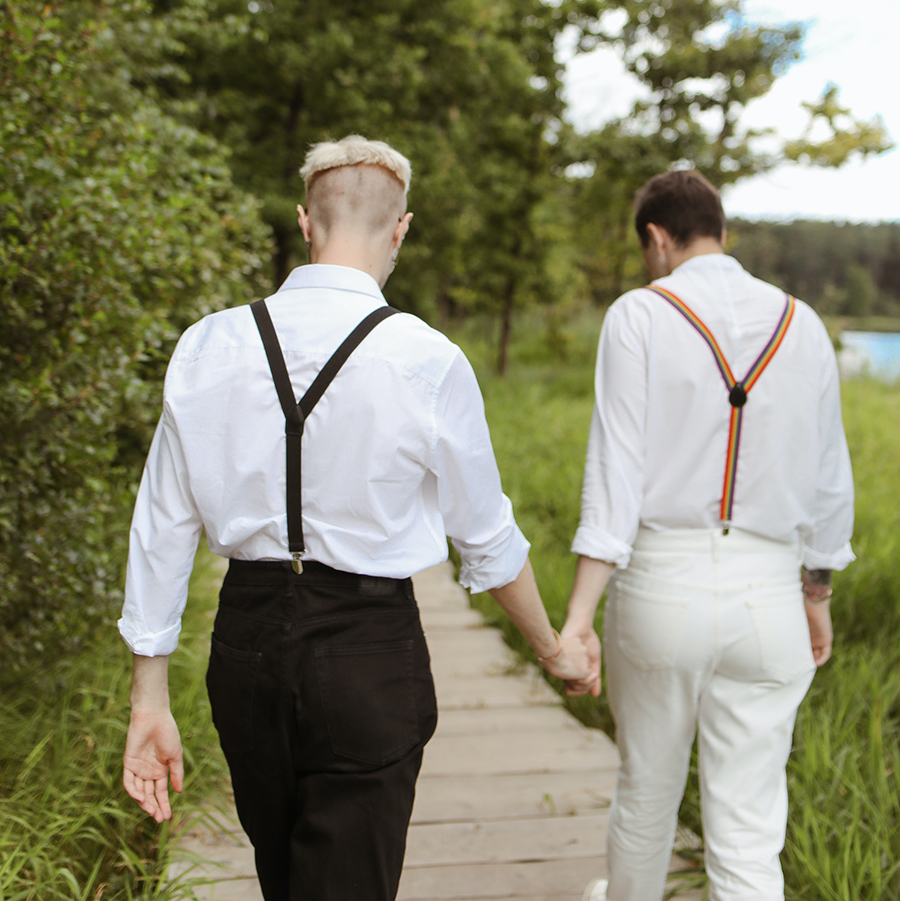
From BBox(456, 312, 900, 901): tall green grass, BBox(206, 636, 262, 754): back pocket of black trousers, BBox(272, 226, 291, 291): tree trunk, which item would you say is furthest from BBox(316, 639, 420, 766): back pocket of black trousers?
BBox(272, 226, 291, 291): tree trunk

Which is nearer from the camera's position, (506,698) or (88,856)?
(88,856)

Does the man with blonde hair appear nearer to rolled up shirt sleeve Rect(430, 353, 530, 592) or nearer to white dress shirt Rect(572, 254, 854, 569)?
rolled up shirt sleeve Rect(430, 353, 530, 592)

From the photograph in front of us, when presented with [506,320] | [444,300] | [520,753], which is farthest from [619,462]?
[444,300]

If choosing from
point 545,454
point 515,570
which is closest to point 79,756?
point 515,570

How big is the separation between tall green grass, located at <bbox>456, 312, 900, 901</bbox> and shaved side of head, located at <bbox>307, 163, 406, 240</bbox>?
6.96 feet

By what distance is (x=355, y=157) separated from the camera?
1695 millimetres

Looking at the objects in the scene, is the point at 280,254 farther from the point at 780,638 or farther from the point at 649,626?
the point at 780,638

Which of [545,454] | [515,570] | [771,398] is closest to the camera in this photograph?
[515,570]

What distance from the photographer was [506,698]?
159 inches

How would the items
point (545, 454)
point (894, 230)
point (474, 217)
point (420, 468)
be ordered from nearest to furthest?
point (420, 468), point (545, 454), point (474, 217), point (894, 230)

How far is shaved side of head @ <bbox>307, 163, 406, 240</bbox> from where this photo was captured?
1698mm

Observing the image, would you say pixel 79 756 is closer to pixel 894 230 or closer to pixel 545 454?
pixel 545 454

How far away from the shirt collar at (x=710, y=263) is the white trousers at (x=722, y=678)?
671 mm

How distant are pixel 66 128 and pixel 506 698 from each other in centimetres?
303
